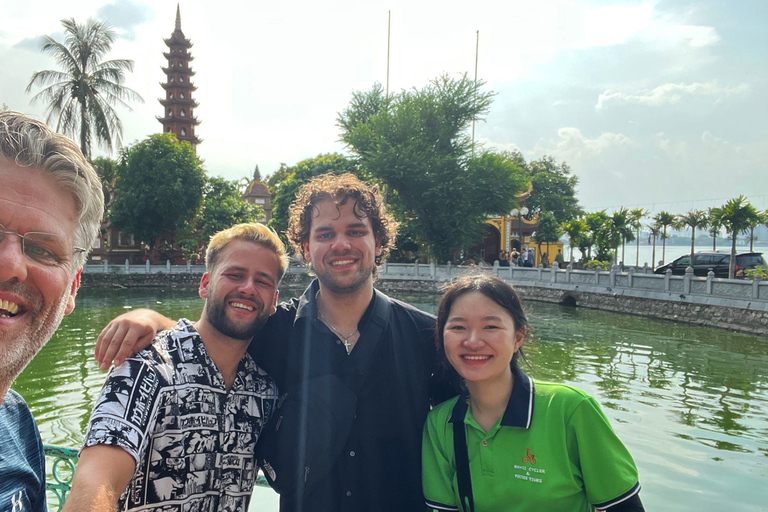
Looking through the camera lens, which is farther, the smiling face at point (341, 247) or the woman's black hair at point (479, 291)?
the smiling face at point (341, 247)

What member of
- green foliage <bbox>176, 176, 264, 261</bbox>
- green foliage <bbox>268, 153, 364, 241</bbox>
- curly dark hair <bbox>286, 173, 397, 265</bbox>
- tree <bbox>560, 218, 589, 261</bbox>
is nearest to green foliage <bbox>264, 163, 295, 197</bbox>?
green foliage <bbox>268, 153, 364, 241</bbox>

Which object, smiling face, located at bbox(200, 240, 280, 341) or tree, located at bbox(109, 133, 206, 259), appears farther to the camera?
tree, located at bbox(109, 133, 206, 259)

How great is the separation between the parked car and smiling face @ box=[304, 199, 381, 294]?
23.8m

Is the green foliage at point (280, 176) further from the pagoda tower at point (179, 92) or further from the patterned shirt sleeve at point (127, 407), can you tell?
the patterned shirt sleeve at point (127, 407)

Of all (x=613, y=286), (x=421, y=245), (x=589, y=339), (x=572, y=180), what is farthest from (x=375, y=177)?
(x=572, y=180)

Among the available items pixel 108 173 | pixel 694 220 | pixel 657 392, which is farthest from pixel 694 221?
pixel 108 173

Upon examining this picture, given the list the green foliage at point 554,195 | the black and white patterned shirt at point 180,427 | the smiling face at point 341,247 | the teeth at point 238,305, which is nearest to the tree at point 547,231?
the green foliage at point 554,195

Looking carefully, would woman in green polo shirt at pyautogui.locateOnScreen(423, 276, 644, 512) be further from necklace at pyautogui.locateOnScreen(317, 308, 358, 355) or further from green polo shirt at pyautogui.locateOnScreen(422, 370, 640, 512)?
necklace at pyautogui.locateOnScreen(317, 308, 358, 355)

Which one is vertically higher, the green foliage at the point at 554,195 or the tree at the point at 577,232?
the green foliage at the point at 554,195

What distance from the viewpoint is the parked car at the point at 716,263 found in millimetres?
22312

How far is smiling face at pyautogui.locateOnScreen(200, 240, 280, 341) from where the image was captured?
2.22 m

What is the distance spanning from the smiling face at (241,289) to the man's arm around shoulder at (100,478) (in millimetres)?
641

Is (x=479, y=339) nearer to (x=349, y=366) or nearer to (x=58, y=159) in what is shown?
(x=349, y=366)

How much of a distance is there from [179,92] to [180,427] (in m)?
43.6
